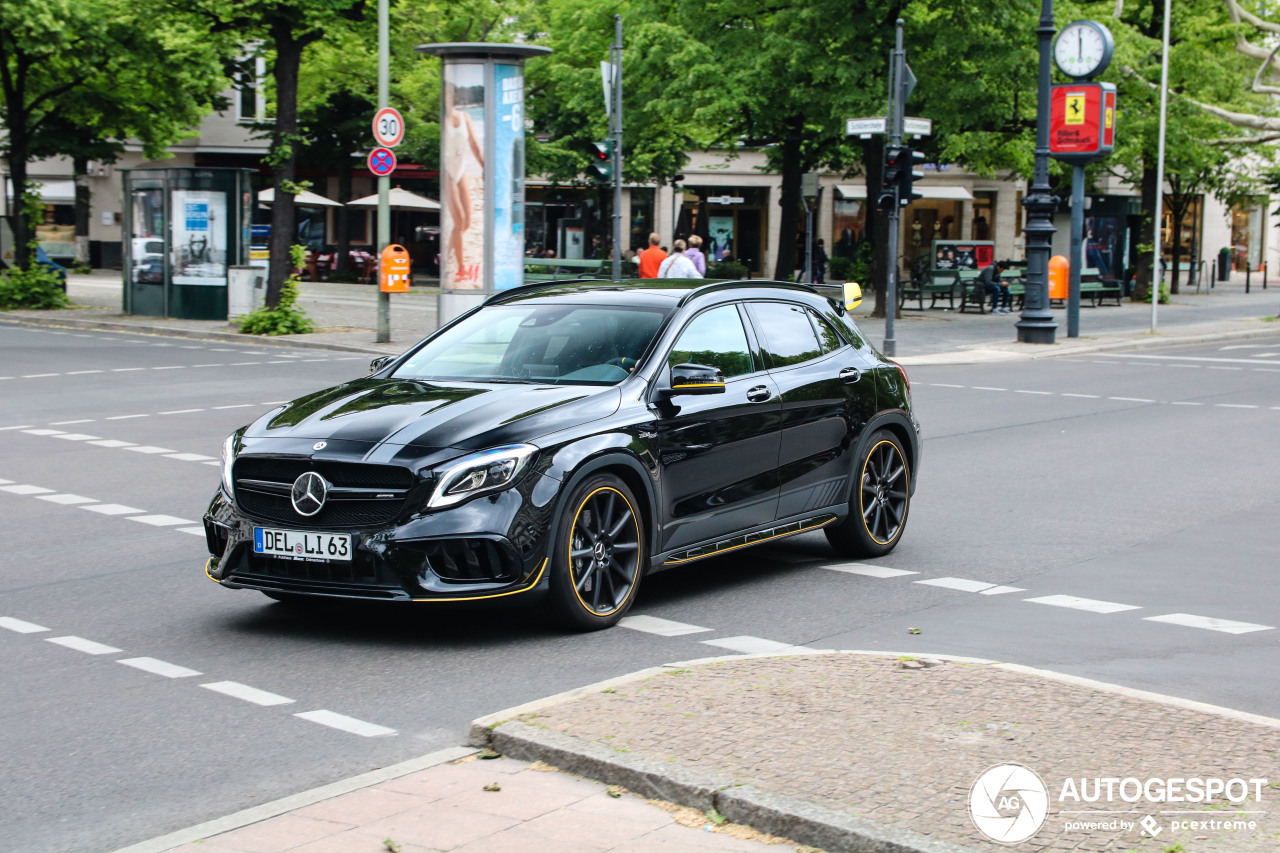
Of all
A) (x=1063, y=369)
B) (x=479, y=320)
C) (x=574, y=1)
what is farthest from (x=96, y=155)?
(x=479, y=320)

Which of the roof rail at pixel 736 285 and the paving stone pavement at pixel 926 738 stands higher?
the roof rail at pixel 736 285

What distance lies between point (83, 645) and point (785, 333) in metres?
4.02

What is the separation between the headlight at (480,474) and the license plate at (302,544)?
0.42 m

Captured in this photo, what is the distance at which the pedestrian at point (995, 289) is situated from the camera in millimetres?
37213

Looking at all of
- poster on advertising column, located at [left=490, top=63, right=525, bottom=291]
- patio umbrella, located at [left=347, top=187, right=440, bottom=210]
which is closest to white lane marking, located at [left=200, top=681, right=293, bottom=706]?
poster on advertising column, located at [left=490, top=63, right=525, bottom=291]

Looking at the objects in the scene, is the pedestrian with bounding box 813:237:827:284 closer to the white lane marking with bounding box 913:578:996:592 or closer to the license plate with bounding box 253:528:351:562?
the white lane marking with bounding box 913:578:996:592

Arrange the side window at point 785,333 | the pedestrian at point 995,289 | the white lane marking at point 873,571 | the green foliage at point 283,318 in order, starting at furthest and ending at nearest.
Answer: the pedestrian at point 995,289
the green foliage at point 283,318
the white lane marking at point 873,571
the side window at point 785,333

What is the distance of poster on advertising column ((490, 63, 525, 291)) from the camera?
24141 mm

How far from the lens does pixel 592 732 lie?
Result: 504 centimetres

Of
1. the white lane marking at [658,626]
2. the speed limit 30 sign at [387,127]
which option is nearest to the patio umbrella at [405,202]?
the speed limit 30 sign at [387,127]

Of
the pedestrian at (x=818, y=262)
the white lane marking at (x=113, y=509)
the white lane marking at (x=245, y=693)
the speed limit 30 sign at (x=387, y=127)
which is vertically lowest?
the white lane marking at (x=245, y=693)

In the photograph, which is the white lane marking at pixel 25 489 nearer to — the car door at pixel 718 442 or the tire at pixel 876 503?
the car door at pixel 718 442

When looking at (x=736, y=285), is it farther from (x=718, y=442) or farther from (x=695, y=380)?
(x=695, y=380)

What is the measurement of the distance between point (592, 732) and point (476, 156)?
1997cm
